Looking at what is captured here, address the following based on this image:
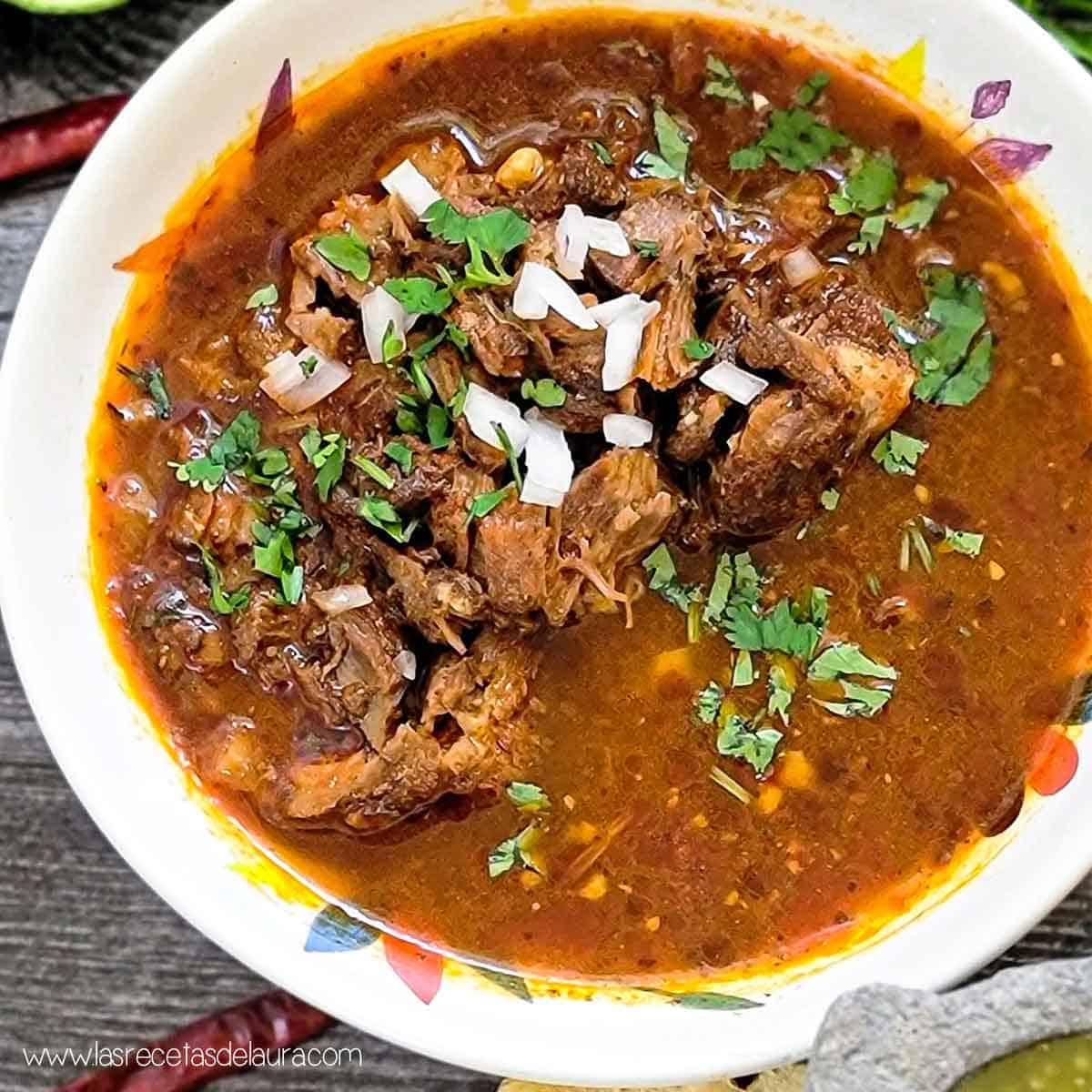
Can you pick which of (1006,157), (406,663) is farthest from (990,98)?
(406,663)

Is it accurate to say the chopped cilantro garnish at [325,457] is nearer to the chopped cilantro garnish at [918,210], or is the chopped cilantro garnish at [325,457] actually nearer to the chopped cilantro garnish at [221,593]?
the chopped cilantro garnish at [221,593]

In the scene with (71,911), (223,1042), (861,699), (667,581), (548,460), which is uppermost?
(548,460)

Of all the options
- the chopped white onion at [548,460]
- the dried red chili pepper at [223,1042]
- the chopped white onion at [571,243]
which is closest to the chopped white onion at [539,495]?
the chopped white onion at [548,460]

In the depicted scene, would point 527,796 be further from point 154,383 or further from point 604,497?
point 154,383

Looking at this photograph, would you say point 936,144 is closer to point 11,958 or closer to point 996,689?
point 996,689

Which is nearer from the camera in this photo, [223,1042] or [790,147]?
[790,147]

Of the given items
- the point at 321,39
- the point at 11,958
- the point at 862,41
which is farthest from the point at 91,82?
the point at 11,958

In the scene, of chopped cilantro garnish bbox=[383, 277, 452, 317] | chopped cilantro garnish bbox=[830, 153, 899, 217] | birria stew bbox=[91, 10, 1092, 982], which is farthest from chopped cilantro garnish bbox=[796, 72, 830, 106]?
chopped cilantro garnish bbox=[383, 277, 452, 317]

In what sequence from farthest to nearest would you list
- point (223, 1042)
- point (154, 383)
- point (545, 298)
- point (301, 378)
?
point (223, 1042) → point (154, 383) → point (301, 378) → point (545, 298)
